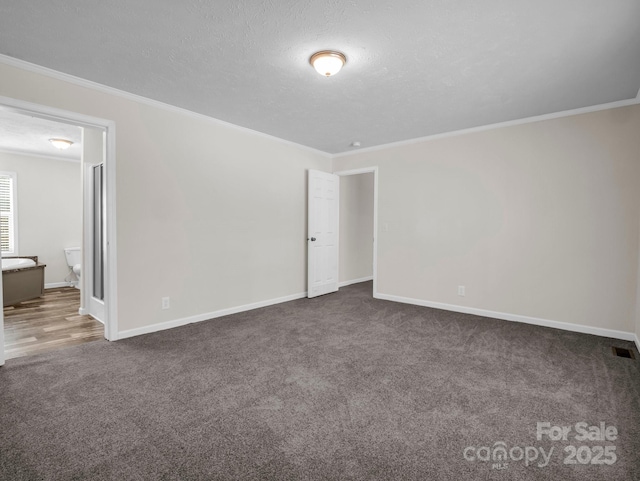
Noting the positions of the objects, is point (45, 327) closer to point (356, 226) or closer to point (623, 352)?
point (356, 226)

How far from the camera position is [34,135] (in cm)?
484

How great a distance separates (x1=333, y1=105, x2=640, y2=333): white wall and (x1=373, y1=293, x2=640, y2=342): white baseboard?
48 mm

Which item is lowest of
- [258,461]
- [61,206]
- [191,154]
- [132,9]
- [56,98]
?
[258,461]

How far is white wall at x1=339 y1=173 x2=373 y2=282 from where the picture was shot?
20.8 feet

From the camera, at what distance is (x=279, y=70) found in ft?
9.11

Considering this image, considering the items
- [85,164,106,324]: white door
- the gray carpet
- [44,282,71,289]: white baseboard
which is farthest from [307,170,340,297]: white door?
[44,282,71,289]: white baseboard

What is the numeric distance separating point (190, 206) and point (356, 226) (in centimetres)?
362

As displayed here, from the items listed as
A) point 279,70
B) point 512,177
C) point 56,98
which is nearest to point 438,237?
point 512,177

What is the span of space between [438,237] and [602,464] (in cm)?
334

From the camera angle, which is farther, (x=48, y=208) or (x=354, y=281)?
(x=354, y=281)

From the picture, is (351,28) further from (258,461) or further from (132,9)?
(258,461)

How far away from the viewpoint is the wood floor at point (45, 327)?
125 inches

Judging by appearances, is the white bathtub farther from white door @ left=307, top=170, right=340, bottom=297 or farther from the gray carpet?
white door @ left=307, top=170, right=340, bottom=297

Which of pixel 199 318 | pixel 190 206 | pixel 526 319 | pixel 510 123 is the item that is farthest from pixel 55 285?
pixel 510 123
